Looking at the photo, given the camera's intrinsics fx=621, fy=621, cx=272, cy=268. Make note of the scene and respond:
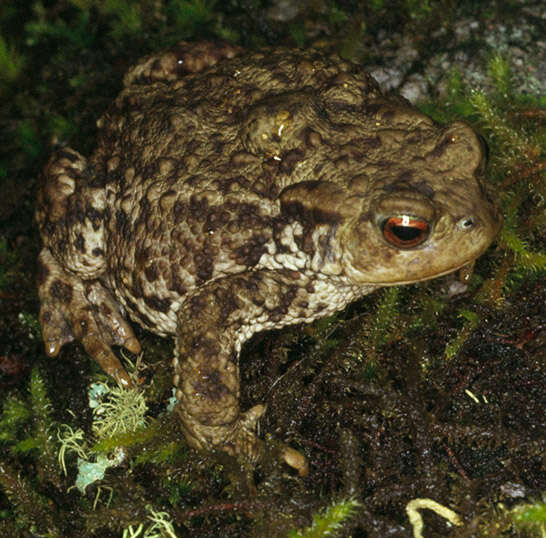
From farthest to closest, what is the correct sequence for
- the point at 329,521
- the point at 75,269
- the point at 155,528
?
the point at 75,269
the point at 155,528
the point at 329,521

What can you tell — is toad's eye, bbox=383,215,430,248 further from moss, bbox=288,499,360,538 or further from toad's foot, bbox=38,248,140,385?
toad's foot, bbox=38,248,140,385

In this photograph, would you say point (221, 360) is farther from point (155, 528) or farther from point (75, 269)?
point (75, 269)

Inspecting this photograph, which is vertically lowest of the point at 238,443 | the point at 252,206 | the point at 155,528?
the point at 155,528

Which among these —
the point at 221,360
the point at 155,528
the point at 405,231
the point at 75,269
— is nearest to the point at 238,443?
the point at 221,360

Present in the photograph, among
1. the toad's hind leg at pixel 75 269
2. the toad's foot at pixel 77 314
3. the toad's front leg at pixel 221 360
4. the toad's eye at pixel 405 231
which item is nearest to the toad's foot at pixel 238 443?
the toad's front leg at pixel 221 360

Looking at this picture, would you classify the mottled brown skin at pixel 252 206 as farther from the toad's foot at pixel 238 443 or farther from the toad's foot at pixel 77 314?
the toad's foot at pixel 77 314

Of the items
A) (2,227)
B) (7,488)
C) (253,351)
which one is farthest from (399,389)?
(2,227)
